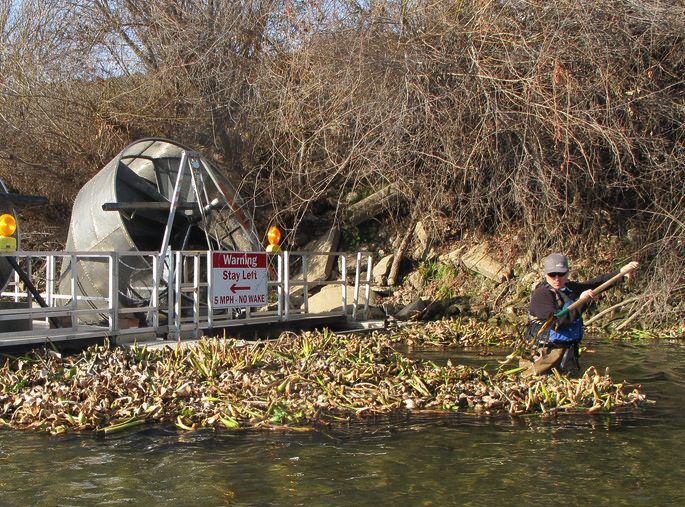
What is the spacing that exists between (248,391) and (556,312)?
3.27m

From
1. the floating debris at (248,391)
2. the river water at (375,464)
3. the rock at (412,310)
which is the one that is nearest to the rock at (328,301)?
the rock at (412,310)

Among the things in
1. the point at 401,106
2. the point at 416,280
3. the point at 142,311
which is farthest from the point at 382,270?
the point at 142,311

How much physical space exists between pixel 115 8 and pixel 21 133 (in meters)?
3.68

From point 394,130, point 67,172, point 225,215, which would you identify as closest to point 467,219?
point 394,130

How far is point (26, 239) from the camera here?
22156 mm

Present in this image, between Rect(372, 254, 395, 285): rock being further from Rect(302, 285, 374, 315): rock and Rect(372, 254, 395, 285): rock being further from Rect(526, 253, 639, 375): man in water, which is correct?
Rect(526, 253, 639, 375): man in water

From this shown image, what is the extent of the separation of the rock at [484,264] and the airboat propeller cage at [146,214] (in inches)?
218

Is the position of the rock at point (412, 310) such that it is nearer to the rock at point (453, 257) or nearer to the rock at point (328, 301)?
the rock at point (328, 301)

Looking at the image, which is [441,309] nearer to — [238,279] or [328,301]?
[328,301]

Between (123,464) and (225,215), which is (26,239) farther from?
(123,464)

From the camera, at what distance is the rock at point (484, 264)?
1814 centimetres

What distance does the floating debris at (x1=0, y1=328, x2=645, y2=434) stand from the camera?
28.3ft

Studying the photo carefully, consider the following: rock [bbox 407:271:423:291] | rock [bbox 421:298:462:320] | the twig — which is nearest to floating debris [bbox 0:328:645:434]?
the twig

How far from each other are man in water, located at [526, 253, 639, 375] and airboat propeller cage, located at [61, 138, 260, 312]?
21.2ft
